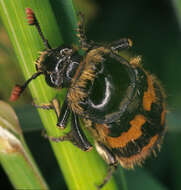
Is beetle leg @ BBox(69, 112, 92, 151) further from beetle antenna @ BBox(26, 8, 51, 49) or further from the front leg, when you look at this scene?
beetle antenna @ BBox(26, 8, 51, 49)

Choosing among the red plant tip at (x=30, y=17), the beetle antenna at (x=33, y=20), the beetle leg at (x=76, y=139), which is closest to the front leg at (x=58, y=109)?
the beetle leg at (x=76, y=139)

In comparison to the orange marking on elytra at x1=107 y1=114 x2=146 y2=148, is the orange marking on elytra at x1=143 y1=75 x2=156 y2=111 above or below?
above

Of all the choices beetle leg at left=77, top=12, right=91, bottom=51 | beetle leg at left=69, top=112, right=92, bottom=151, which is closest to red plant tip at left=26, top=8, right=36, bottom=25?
beetle leg at left=77, top=12, right=91, bottom=51

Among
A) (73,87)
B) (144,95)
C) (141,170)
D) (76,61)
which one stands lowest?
(141,170)

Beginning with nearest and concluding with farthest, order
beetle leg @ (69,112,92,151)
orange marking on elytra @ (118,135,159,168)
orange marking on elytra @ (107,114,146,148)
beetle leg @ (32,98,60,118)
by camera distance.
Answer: beetle leg @ (32,98,60,118), beetle leg @ (69,112,92,151), orange marking on elytra @ (107,114,146,148), orange marking on elytra @ (118,135,159,168)

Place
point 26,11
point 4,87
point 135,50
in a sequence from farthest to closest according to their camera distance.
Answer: point 135,50 < point 4,87 < point 26,11

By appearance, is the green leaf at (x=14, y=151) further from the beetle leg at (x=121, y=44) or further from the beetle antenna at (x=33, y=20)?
the beetle leg at (x=121, y=44)

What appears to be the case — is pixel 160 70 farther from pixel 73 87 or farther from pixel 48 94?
pixel 48 94

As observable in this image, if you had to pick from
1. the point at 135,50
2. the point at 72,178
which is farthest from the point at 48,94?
the point at 135,50
